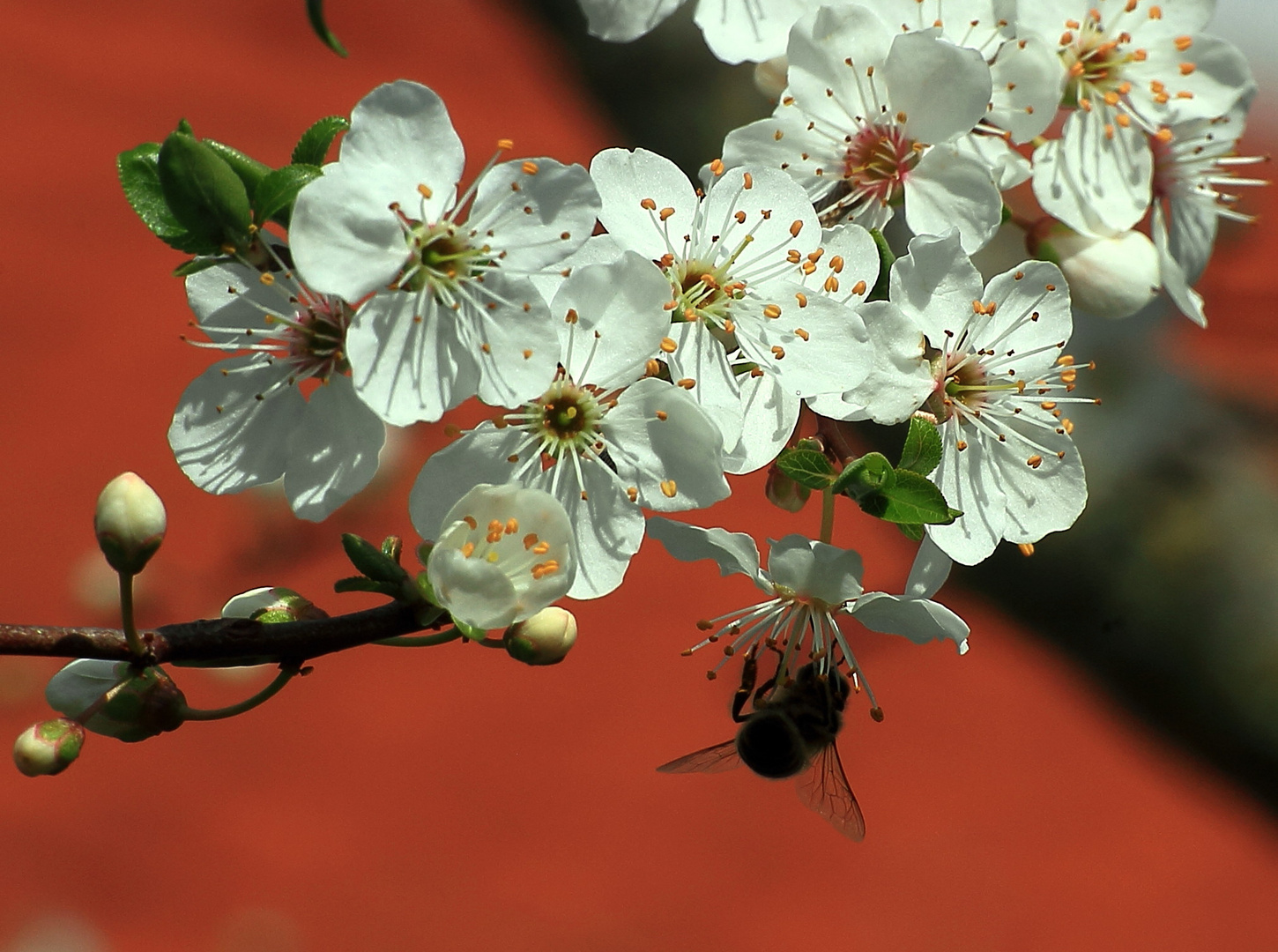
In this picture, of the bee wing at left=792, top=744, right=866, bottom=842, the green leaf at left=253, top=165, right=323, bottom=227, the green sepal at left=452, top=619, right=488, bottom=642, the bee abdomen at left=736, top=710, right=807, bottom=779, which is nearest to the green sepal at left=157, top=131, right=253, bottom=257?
the green leaf at left=253, top=165, right=323, bottom=227

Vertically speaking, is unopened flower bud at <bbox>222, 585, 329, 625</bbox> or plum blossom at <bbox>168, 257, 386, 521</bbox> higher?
plum blossom at <bbox>168, 257, 386, 521</bbox>

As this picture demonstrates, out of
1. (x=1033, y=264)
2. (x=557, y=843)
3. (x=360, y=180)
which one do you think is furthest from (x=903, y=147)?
(x=557, y=843)

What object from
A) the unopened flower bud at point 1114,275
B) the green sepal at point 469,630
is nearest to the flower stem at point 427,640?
the green sepal at point 469,630

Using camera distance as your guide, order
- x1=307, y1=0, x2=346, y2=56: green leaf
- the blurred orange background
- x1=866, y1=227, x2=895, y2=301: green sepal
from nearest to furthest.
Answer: x1=307, y1=0, x2=346, y2=56: green leaf < x1=866, y1=227, x2=895, y2=301: green sepal < the blurred orange background

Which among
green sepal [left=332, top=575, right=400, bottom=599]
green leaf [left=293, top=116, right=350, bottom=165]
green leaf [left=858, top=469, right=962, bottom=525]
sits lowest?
green leaf [left=858, top=469, right=962, bottom=525]

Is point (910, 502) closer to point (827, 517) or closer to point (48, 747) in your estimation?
point (827, 517)

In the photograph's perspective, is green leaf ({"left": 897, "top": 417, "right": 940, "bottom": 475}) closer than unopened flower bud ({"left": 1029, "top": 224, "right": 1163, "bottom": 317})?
Yes

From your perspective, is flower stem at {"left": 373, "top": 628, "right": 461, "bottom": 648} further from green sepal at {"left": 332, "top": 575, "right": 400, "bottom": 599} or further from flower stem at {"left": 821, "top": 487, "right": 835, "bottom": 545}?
flower stem at {"left": 821, "top": 487, "right": 835, "bottom": 545}

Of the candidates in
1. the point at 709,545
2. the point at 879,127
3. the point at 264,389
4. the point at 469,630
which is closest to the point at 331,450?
the point at 264,389
